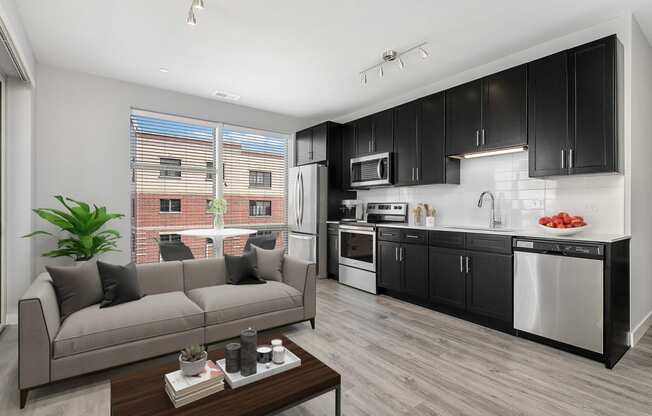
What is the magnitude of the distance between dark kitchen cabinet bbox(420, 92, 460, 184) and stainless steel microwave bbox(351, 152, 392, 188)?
1.64ft

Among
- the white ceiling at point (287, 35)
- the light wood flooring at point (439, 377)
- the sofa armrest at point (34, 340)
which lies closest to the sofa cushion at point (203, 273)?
the light wood flooring at point (439, 377)

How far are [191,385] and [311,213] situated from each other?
3923 millimetres

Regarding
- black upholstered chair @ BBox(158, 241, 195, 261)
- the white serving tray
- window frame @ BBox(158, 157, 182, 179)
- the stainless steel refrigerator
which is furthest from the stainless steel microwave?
the white serving tray

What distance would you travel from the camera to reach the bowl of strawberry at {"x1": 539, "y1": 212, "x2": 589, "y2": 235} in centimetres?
275

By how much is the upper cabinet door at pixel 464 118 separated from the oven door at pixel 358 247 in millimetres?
1524

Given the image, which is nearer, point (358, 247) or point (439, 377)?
point (439, 377)

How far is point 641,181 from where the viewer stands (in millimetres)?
3004

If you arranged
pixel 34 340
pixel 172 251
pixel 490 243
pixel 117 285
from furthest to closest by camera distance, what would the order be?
pixel 172 251 < pixel 490 243 < pixel 117 285 < pixel 34 340

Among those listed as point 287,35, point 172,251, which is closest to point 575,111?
point 287,35

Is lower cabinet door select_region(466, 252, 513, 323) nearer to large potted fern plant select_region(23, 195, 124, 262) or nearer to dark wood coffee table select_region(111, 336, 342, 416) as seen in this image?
dark wood coffee table select_region(111, 336, 342, 416)

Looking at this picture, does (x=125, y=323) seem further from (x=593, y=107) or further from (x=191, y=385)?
(x=593, y=107)

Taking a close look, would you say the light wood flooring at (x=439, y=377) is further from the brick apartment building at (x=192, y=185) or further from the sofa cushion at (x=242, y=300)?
the brick apartment building at (x=192, y=185)

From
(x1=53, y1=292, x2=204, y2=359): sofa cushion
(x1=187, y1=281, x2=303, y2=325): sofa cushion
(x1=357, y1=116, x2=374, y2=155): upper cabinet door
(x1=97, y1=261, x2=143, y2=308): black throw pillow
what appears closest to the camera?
(x1=53, y1=292, x2=204, y2=359): sofa cushion

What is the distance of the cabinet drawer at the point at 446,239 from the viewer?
3.46 metres
